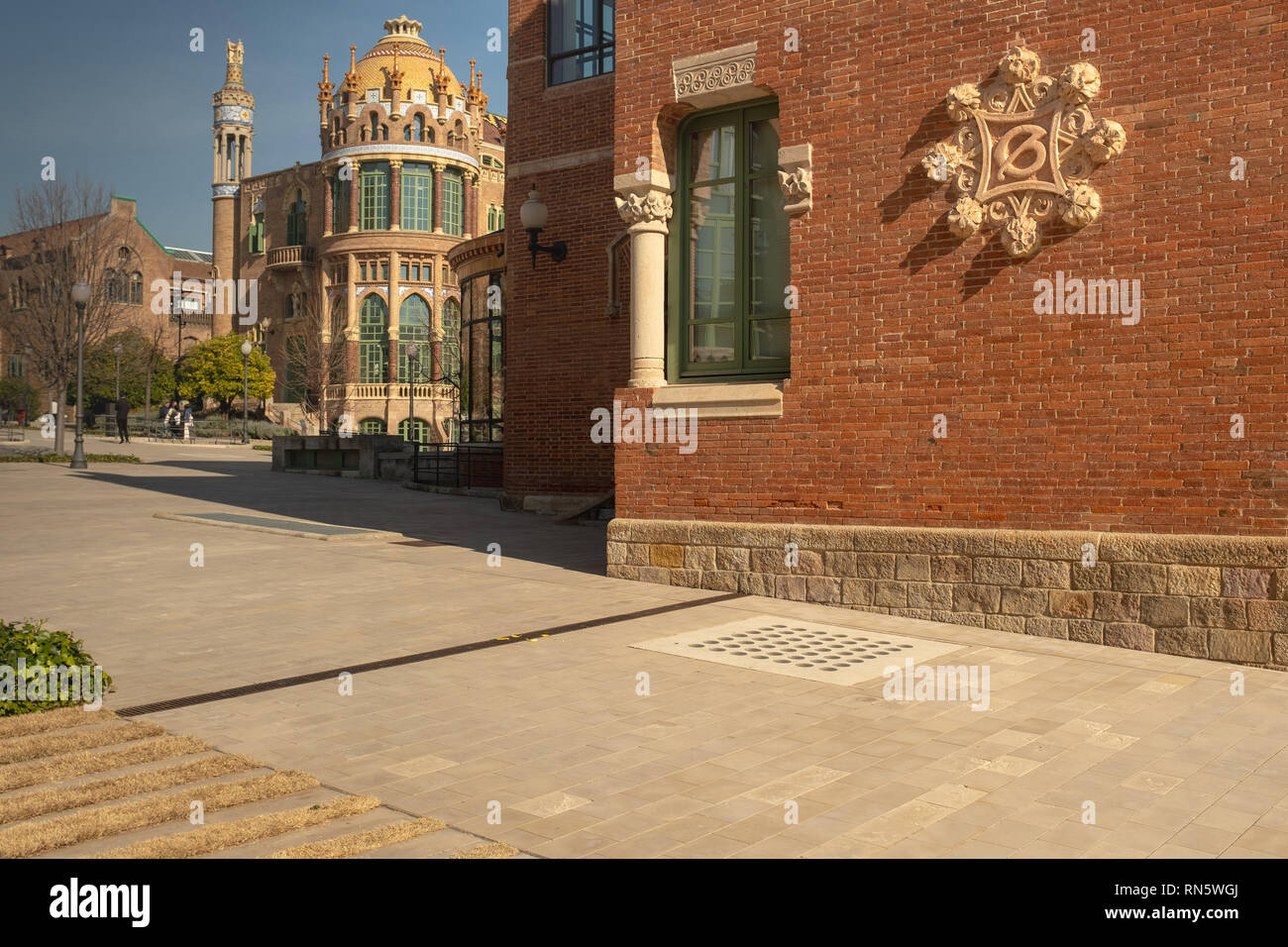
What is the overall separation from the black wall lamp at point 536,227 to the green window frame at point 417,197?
49.4 m

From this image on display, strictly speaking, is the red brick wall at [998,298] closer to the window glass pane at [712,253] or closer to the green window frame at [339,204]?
the window glass pane at [712,253]

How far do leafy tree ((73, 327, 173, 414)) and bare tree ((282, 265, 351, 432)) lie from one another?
424 centimetres

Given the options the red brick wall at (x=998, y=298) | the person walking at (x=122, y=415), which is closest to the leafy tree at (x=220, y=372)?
the person walking at (x=122, y=415)

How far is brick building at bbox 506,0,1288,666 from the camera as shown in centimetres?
763

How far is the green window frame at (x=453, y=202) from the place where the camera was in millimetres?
64000

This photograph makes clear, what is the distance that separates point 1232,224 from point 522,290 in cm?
1096

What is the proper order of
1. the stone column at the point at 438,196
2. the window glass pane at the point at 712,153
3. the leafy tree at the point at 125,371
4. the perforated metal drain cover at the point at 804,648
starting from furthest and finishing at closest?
1. the stone column at the point at 438,196
2. the leafy tree at the point at 125,371
3. the window glass pane at the point at 712,153
4. the perforated metal drain cover at the point at 804,648

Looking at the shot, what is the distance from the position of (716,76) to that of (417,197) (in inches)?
2225

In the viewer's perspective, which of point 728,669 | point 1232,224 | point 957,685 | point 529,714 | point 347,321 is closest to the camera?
point 529,714

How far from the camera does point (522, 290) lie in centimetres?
1673

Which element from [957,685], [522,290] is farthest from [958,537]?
[522,290]

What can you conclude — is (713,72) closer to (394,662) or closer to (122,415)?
(394,662)

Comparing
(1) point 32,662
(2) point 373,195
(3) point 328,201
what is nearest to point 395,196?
(2) point 373,195

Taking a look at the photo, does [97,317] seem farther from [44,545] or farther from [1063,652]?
[1063,652]
